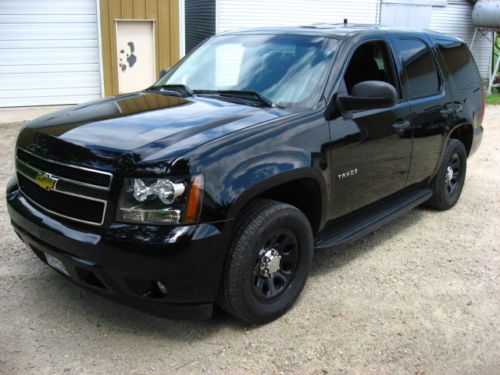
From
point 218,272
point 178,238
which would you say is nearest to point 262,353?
point 218,272

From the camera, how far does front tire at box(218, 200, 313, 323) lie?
10.9 ft

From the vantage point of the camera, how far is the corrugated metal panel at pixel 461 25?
20828 mm

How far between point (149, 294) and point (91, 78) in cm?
1044

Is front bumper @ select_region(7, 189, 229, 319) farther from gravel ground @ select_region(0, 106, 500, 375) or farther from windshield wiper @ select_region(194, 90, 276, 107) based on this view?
windshield wiper @ select_region(194, 90, 276, 107)

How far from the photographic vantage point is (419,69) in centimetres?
516

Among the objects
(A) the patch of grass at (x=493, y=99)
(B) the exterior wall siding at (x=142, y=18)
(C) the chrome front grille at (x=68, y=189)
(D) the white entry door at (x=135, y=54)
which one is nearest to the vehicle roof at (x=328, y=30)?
(C) the chrome front grille at (x=68, y=189)

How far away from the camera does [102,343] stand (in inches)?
135

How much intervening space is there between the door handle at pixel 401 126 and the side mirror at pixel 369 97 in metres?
0.58

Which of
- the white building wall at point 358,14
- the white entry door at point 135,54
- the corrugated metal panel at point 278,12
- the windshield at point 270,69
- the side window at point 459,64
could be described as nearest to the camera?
the windshield at point 270,69

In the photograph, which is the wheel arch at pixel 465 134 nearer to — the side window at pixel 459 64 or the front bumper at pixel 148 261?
the side window at pixel 459 64

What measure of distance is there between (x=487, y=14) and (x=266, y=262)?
18511mm

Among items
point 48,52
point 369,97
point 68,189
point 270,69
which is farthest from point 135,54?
point 68,189

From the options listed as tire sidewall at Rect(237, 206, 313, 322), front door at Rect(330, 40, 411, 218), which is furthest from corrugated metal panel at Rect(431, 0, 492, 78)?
tire sidewall at Rect(237, 206, 313, 322)

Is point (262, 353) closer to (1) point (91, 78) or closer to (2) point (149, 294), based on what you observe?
(2) point (149, 294)
